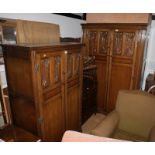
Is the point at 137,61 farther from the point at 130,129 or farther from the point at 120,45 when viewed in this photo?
the point at 130,129

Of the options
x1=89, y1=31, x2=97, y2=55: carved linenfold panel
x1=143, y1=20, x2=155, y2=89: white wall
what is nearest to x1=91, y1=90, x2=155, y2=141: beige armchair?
x1=89, y1=31, x2=97, y2=55: carved linenfold panel

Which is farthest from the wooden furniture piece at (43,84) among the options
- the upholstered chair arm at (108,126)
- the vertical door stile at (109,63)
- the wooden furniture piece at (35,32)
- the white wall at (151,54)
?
the white wall at (151,54)

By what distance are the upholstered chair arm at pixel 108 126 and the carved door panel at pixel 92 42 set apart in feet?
4.71

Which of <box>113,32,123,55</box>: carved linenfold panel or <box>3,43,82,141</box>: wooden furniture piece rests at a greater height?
<box>113,32,123,55</box>: carved linenfold panel

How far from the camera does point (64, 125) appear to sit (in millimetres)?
2057

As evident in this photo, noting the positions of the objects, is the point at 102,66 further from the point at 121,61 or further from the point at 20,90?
the point at 20,90

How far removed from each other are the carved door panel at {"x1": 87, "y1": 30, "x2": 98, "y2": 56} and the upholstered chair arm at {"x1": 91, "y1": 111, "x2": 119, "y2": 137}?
144cm

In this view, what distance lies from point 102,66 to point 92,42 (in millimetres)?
510

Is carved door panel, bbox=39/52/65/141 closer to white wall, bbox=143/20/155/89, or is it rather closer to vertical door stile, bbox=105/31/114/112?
vertical door stile, bbox=105/31/114/112

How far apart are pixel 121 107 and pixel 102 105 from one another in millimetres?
1224

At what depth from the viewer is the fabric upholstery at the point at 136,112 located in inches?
73.3

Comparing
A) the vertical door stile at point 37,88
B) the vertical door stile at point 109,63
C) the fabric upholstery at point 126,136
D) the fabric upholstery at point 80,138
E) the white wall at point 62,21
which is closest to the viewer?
the fabric upholstery at point 80,138

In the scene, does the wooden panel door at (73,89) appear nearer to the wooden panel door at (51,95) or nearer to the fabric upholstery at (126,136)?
the wooden panel door at (51,95)

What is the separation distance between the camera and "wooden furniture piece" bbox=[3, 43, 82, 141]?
1452mm
